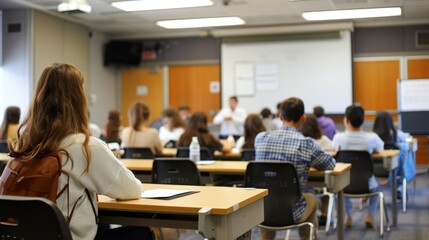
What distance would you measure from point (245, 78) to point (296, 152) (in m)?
6.41

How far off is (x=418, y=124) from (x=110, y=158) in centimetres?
734

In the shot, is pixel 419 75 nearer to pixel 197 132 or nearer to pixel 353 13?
pixel 353 13

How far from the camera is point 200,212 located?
1980 mm

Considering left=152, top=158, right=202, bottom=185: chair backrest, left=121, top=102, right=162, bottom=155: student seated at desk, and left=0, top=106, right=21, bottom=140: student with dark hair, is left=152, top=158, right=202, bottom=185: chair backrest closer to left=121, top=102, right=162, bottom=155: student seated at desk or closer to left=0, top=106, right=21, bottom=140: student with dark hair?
left=121, top=102, right=162, bottom=155: student seated at desk

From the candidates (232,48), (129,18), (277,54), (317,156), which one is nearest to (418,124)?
(277,54)

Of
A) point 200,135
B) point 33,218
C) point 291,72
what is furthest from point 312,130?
point 291,72

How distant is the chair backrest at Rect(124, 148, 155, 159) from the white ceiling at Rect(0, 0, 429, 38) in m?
2.83

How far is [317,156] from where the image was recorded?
3.34 meters

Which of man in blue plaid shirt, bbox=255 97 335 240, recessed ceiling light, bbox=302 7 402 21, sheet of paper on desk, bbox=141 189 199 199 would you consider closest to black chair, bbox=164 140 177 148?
man in blue plaid shirt, bbox=255 97 335 240

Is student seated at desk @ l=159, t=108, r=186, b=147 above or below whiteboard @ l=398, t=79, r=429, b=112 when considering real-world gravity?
below

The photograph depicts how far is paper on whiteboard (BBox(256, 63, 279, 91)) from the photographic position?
9586mm

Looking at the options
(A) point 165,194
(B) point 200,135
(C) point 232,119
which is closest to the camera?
(A) point 165,194

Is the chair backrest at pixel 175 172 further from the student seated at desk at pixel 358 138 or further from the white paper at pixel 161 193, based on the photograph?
the student seated at desk at pixel 358 138

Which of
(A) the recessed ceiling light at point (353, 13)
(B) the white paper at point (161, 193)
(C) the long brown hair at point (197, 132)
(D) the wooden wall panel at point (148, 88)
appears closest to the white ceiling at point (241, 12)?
(A) the recessed ceiling light at point (353, 13)
